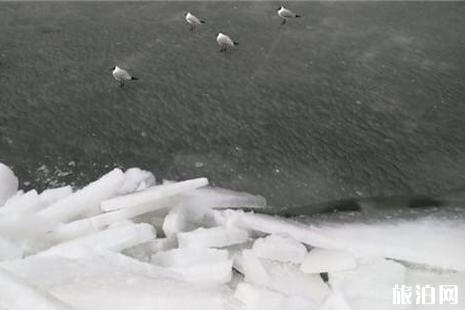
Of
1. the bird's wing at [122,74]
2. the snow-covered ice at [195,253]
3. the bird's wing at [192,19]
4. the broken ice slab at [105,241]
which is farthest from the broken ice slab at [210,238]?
the bird's wing at [192,19]

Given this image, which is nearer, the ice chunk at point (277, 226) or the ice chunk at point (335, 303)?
the ice chunk at point (335, 303)

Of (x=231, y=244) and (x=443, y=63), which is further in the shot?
(x=443, y=63)

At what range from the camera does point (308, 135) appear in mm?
3162

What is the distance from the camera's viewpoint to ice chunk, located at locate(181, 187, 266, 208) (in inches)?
107

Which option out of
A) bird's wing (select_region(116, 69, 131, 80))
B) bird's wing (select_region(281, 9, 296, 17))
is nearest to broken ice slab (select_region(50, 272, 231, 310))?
bird's wing (select_region(116, 69, 131, 80))

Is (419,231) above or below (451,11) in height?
below

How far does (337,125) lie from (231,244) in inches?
41.6

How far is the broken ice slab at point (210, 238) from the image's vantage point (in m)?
2.42

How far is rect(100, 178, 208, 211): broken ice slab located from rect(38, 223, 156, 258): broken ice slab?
0.15 m

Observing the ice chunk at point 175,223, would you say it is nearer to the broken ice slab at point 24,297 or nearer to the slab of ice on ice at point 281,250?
the slab of ice on ice at point 281,250

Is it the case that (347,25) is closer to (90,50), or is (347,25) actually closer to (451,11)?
(451,11)

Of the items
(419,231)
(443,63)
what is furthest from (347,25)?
(419,231)

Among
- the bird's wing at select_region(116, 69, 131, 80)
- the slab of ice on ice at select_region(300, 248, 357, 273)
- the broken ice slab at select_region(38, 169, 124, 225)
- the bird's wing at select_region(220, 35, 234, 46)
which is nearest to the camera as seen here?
the slab of ice on ice at select_region(300, 248, 357, 273)

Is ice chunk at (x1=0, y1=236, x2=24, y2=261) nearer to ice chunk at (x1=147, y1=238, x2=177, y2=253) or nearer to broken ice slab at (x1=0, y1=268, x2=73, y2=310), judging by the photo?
broken ice slab at (x1=0, y1=268, x2=73, y2=310)
